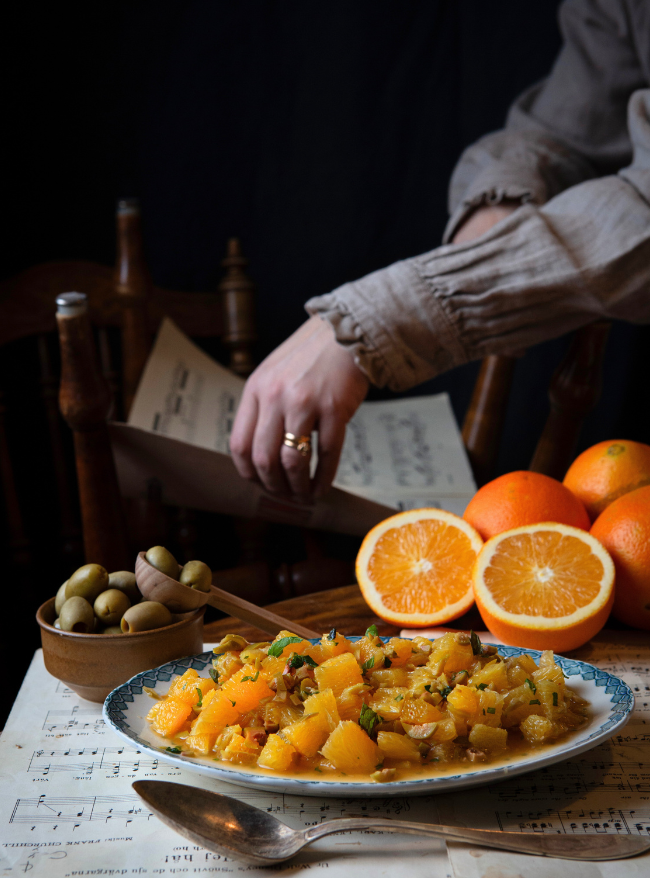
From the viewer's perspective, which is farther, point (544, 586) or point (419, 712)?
point (544, 586)

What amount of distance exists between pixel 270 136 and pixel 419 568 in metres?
1.24

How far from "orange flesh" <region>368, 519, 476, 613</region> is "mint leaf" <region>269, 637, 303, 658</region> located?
0.68 ft

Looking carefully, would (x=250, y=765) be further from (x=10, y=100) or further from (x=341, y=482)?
(x=10, y=100)

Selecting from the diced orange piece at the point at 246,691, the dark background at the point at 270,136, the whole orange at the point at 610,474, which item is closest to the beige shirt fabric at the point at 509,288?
the whole orange at the point at 610,474

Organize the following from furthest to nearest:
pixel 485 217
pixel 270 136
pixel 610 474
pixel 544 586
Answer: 1. pixel 270 136
2. pixel 485 217
3. pixel 610 474
4. pixel 544 586

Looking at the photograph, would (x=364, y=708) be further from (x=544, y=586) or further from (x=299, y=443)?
(x=299, y=443)

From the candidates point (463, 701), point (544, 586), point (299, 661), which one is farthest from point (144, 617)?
point (544, 586)

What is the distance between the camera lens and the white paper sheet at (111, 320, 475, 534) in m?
0.95

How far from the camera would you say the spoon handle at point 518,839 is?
39 centimetres

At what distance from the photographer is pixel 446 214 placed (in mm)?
1799

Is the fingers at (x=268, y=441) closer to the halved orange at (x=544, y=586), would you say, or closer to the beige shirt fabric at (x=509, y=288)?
the beige shirt fabric at (x=509, y=288)

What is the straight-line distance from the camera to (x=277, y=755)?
1.43 feet

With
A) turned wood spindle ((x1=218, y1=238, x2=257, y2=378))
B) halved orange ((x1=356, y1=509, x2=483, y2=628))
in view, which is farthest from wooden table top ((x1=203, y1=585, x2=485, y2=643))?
turned wood spindle ((x1=218, y1=238, x2=257, y2=378))

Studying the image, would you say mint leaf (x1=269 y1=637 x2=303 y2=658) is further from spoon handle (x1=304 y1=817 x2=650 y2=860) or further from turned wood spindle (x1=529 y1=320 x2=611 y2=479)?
turned wood spindle (x1=529 y1=320 x2=611 y2=479)
